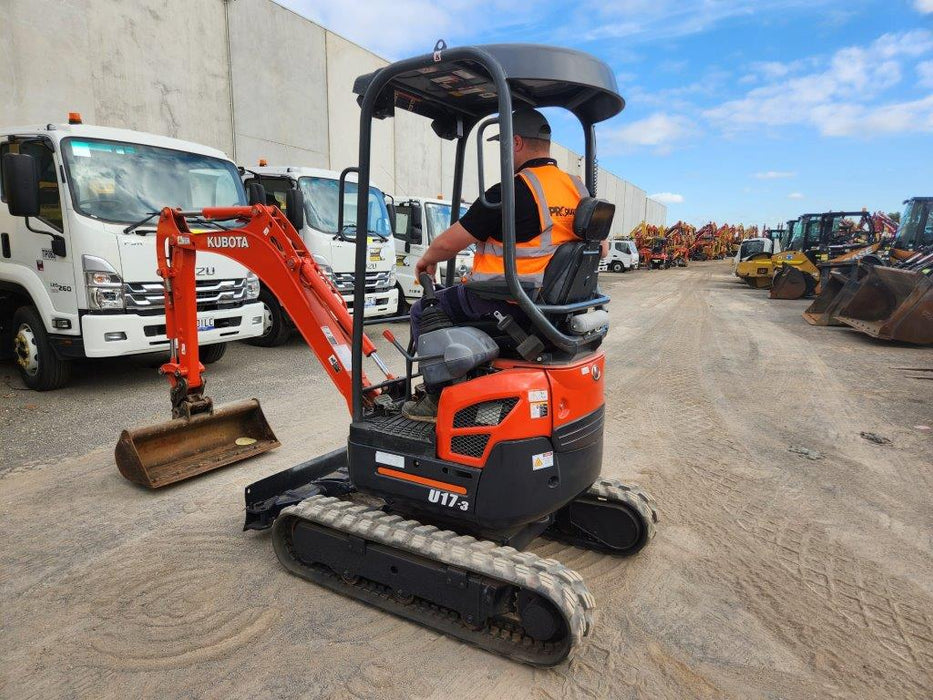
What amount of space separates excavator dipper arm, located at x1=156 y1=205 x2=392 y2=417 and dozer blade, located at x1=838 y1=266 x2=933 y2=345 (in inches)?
398

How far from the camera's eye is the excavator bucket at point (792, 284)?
19.3 metres

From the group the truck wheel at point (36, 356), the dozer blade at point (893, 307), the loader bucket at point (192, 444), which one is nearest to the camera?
the loader bucket at point (192, 444)

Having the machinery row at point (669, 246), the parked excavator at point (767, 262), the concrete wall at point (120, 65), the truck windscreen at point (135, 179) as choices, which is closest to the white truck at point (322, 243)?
the truck windscreen at point (135, 179)

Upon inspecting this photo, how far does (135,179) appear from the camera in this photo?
637 cm

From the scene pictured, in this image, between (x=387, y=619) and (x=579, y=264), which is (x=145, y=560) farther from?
(x=579, y=264)

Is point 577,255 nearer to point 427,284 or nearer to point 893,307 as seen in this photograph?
point 427,284

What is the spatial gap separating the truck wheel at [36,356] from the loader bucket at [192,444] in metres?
2.76

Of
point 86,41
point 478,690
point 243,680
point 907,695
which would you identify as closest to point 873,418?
point 907,695

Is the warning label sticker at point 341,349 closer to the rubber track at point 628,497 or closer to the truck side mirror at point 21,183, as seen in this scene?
the rubber track at point 628,497

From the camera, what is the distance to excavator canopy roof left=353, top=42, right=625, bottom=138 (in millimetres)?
2428

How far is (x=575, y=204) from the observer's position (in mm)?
2699

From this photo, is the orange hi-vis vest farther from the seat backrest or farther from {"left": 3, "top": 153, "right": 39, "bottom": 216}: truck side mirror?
{"left": 3, "top": 153, "right": 39, "bottom": 216}: truck side mirror

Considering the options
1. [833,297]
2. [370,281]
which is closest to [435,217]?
[370,281]

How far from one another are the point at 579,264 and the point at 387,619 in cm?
184
